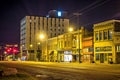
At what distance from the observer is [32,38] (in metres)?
189

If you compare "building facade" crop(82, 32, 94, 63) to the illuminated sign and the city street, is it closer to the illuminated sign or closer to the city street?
the illuminated sign

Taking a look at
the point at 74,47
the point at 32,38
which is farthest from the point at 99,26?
the point at 32,38

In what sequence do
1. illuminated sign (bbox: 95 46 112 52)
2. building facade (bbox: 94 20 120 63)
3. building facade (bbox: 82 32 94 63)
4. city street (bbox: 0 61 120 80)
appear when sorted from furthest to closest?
building facade (bbox: 82 32 94 63) → illuminated sign (bbox: 95 46 112 52) → building facade (bbox: 94 20 120 63) → city street (bbox: 0 61 120 80)

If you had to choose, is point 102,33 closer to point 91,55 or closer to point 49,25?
point 91,55

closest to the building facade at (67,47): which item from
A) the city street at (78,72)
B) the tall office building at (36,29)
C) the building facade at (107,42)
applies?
the building facade at (107,42)

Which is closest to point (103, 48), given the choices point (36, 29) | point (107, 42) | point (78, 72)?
point (107, 42)

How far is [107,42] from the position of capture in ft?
232

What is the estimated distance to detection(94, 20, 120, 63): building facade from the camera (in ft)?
221

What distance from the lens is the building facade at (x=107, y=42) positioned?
221 feet

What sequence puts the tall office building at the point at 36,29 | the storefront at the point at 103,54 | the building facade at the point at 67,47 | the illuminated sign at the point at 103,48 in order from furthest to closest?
the tall office building at the point at 36,29, the building facade at the point at 67,47, the illuminated sign at the point at 103,48, the storefront at the point at 103,54

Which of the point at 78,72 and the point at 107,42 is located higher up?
the point at 107,42

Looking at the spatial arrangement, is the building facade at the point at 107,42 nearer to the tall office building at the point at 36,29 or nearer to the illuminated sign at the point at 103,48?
the illuminated sign at the point at 103,48

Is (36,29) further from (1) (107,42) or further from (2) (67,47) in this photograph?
(1) (107,42)

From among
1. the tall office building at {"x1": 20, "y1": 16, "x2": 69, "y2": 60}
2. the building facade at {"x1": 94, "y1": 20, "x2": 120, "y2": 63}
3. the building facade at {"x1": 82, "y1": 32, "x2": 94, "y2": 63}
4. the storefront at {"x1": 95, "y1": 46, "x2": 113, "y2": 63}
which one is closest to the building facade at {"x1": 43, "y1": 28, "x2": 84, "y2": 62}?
the building facade at {"x1": 82, "y1": 32, "x2": 94, "y2": 63}
